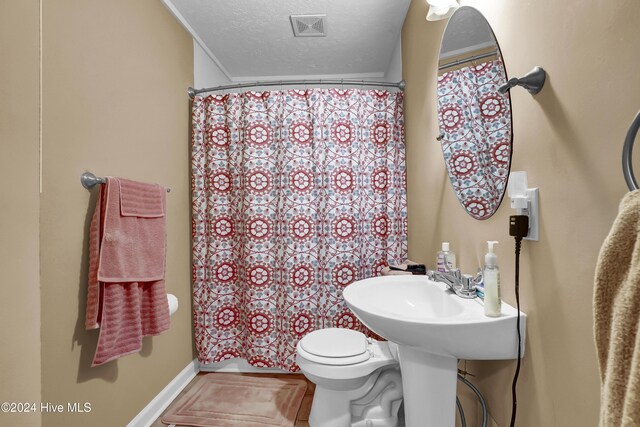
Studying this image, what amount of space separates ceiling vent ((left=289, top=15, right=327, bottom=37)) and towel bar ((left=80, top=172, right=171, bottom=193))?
5.19ft

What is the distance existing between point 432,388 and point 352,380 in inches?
19.1

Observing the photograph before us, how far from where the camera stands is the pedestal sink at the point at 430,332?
90cm

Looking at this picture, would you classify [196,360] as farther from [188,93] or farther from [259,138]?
[188,93]

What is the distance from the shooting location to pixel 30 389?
2.18 feet

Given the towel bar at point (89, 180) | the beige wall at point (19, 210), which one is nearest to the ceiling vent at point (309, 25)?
the towel bar at point (89, 180)

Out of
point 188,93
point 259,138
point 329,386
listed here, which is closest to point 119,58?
point 188,93

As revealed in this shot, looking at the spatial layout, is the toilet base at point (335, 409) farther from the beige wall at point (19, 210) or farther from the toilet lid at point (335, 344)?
the beige wall at point (19, 210)

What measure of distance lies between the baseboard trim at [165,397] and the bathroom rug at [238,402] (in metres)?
0.05

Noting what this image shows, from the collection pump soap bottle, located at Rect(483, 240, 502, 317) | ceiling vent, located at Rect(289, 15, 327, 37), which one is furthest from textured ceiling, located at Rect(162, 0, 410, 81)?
pump soap bottle, located at Rect(483, 240, 502, 317)

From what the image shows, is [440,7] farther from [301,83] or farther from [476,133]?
[301,83]

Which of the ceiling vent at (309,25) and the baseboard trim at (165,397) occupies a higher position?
the ceiling vent at (309,25)

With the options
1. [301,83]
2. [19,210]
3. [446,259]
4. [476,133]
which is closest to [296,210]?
[301,83]

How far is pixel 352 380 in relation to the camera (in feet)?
4.96

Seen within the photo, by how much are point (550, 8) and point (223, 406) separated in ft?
7.46
